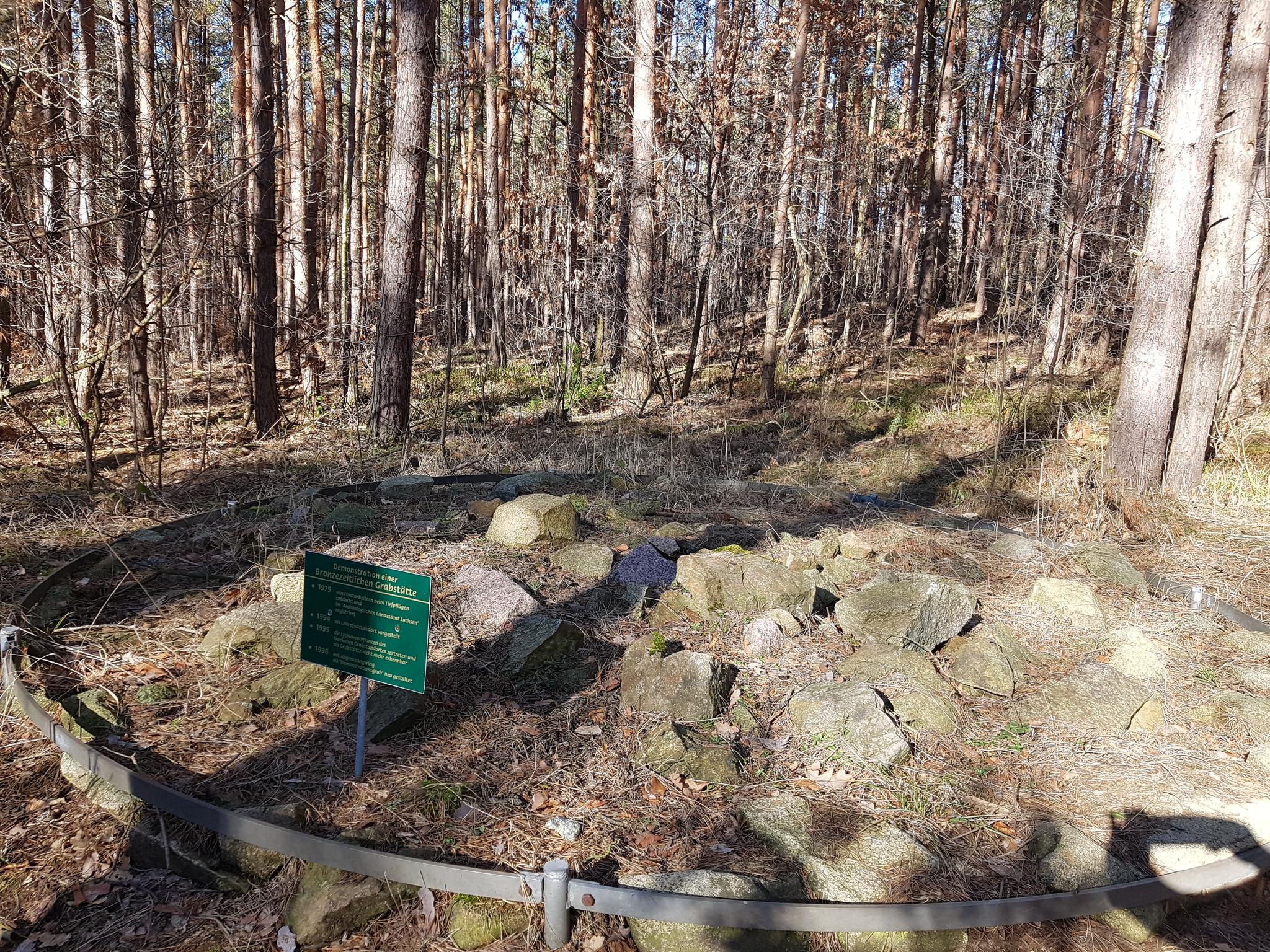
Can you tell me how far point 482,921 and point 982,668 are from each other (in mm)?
2666

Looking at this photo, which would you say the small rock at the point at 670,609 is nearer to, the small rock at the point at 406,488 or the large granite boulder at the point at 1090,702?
the large granite boulder at the point at 1090,702

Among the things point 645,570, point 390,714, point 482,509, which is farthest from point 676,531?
point 390,714

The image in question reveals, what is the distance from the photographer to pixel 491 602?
428 cm

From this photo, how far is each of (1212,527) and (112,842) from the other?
723 centimetres

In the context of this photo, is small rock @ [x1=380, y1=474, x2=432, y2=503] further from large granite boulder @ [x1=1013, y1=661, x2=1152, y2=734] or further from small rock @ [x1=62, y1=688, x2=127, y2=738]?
large granite boulder @ [x1=1013, y1=661, x2=1152, y2=734]

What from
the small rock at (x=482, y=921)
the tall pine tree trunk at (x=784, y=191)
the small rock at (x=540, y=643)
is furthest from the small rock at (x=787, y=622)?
the tall pine tree trunk at (x=784, y=191)

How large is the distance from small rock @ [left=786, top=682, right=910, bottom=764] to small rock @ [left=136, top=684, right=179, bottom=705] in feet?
8.91

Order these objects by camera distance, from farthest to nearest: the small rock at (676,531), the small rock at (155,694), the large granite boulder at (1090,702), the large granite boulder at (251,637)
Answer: the small rock at (676,531) → the large granite boulder at (251,637) → the large granite boulder at (1090,702) → the small rock at (155,694)

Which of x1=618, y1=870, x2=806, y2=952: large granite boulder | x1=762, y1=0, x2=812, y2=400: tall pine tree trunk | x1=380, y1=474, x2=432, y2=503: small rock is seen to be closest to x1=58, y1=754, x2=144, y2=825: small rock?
x1=618, y1=870, x2=806, y2=952: large granite boulder

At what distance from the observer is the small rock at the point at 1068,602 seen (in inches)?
183

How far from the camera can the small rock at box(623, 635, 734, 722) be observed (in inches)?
138

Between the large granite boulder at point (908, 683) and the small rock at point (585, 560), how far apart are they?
155 cm

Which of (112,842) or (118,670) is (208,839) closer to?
(112,842)

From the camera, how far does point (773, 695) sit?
3.73 meters
